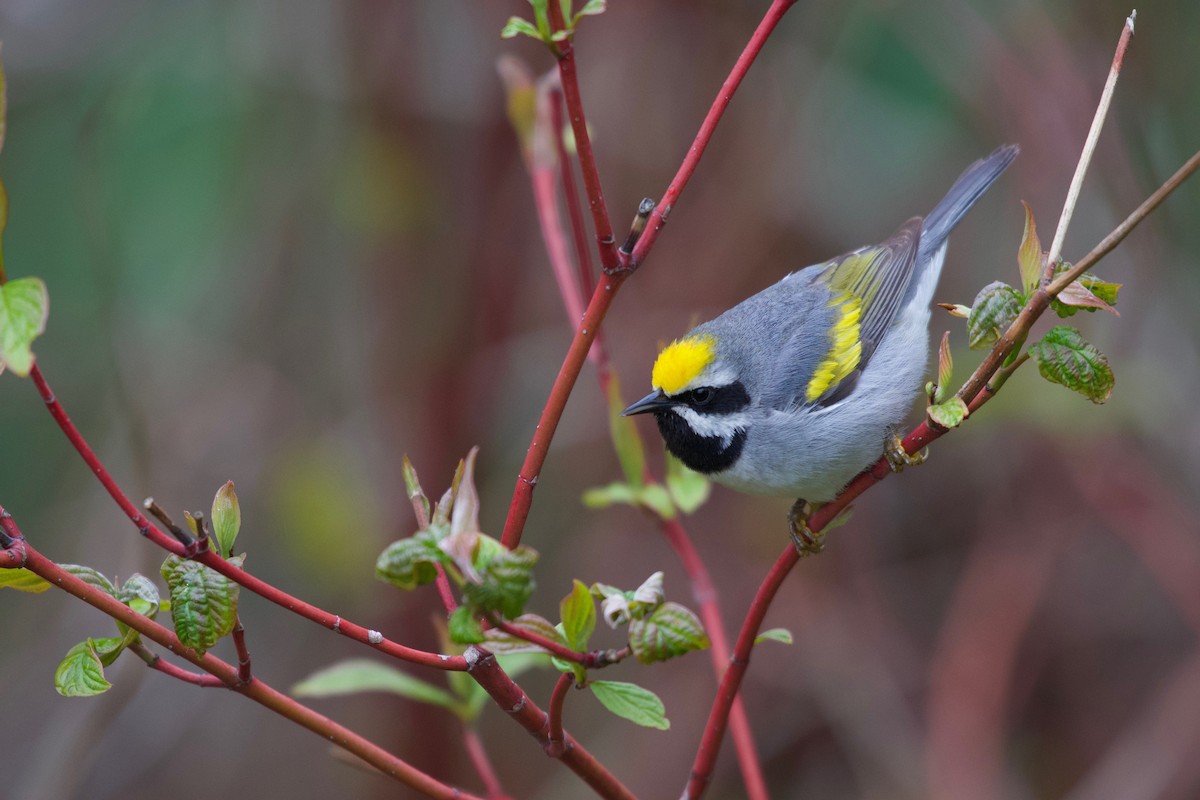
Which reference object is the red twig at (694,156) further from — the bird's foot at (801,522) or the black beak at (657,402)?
the black beak at (657,402)

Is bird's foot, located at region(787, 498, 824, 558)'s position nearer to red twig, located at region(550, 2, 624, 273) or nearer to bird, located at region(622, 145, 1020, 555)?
→ bird, located at region(622, 145, 1020, 555)

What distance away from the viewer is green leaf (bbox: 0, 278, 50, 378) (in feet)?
3.76

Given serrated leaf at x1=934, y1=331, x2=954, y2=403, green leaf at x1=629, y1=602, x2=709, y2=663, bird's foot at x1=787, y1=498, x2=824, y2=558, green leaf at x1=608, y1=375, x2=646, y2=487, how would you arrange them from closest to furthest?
1. green leaf at x1=629, y1=602, x2=709, y2=663
2. serrated leaf at x1=934, y1=331, x2=954, y2=403
3. green leaf at x1=608, y1=375, x2=646, y2=487
4. bird's foot at x1=787, y1=498, x2=824, y2=558

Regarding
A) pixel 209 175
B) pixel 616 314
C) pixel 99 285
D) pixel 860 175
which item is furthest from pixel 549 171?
pixel 209 175

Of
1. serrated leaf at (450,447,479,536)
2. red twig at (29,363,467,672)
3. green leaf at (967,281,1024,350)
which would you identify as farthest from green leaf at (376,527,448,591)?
green leaf at (967,281,1024,350)

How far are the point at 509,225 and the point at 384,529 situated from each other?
1.56 meters

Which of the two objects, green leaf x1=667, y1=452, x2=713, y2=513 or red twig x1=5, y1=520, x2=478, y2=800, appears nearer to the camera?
red twig x1=5, y1=520, x2=478, y2=800

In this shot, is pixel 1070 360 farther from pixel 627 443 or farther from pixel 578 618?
pixel 627 443

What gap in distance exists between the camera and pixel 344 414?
18.6 feet

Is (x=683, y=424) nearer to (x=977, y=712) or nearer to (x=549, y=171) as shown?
(x=549, y=171)

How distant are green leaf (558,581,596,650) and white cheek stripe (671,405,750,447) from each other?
1.65 metres

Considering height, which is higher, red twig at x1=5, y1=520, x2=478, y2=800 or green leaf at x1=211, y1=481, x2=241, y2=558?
green leaf at x1=211, y1=481, x2=241, y2=558

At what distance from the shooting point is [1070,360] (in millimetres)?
1553

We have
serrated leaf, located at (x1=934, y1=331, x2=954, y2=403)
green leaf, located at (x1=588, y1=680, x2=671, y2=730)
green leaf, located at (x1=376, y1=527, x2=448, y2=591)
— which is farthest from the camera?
serrated leaf, located at (x1=934, y1=331, x2=954, y2=403)
